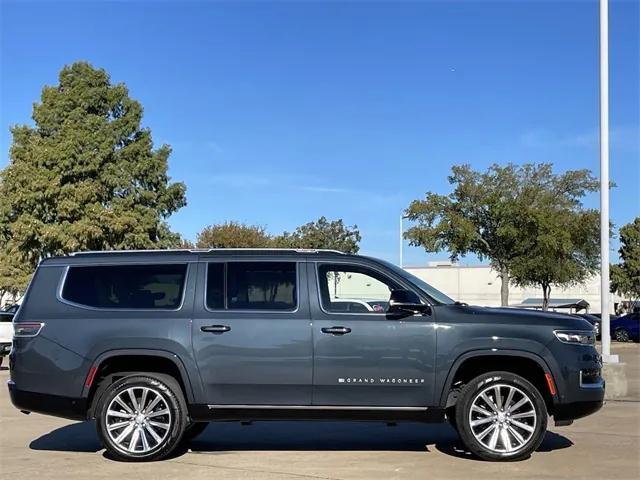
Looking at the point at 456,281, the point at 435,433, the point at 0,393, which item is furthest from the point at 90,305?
the point at 456,281

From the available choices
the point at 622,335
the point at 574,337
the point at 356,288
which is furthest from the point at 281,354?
the point at 622,335

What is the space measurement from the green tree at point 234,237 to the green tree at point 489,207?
1833 cm

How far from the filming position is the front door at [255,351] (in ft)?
22.8

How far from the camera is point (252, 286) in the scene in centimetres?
731

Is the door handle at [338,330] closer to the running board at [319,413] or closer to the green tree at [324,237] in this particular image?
the running board at [319,413]

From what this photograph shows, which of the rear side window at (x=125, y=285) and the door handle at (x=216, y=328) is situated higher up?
the rear side window at (x=125, y=285)

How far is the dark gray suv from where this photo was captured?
6926 millimetres

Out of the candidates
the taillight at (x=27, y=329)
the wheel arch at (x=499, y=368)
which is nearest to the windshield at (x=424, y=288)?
the wheel arch at (x=499, y=368)

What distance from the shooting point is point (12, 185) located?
2794 cm

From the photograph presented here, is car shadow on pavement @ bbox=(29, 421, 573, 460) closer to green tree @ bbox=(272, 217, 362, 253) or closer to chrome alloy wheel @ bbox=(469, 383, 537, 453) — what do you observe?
chrome alloy wheel @ bbox=(469, 383, 537, 453)

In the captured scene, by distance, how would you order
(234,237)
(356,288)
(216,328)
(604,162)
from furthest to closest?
(234,237)
(604,162)
(356,288)
(216,328)

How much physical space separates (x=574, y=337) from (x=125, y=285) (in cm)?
444

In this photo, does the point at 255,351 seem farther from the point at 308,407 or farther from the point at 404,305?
the point at 404,305

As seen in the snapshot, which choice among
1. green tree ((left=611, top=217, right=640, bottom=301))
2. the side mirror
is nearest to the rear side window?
the side mirror
